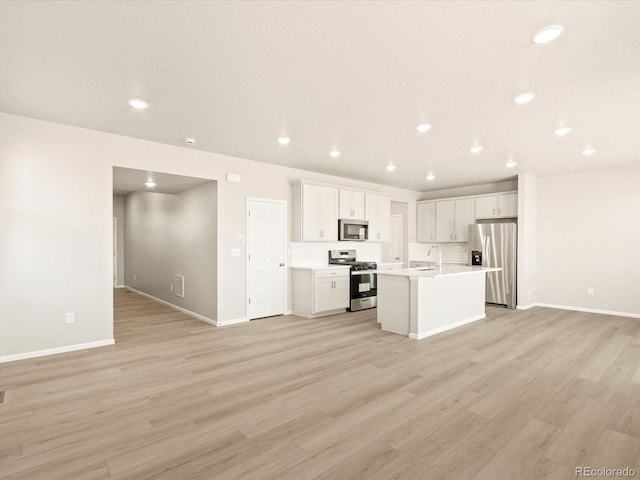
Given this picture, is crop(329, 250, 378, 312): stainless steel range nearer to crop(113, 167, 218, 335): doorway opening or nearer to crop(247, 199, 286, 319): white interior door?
crop(247, 199, 286, 319): white interior door

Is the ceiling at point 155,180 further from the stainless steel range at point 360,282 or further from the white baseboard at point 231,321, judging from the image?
the stainless steel range at point 360,282

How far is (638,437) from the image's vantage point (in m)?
2.27

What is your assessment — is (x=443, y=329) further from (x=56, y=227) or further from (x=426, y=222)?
(x=56, y=227)

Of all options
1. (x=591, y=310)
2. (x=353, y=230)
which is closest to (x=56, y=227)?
(x=353, y=230)

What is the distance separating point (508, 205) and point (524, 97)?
4512mm

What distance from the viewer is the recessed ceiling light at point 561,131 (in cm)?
398

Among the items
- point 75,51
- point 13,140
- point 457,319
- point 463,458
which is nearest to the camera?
point 463,458

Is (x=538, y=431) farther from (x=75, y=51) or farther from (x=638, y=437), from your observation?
(x=75, y=51)

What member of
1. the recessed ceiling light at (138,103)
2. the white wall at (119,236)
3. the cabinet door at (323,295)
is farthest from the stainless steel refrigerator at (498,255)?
the white wall at (119,236)

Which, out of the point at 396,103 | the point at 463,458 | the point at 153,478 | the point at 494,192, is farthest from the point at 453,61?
the point at 494,192

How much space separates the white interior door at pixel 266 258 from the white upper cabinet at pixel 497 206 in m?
4.36

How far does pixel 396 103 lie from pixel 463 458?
289 cm

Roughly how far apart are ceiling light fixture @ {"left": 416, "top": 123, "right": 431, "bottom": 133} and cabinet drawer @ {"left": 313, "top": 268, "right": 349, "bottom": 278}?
2.83 meters

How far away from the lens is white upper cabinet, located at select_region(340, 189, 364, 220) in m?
6.65
